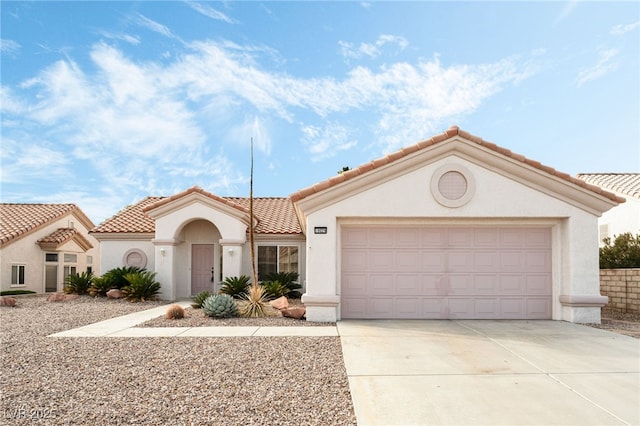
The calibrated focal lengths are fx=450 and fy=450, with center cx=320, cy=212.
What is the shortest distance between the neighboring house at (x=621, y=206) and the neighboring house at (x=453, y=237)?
9.08 meters

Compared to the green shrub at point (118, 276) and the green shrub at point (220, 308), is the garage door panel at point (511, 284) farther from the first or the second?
the green shrub at point (118, 276)

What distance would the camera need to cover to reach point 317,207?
11086 mm

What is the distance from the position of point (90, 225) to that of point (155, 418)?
29.3 metres

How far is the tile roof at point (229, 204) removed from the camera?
17766 millimetres

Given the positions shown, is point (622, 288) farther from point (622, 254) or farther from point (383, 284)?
point (383, 284)

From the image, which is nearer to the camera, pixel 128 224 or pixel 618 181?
pixel 128 224

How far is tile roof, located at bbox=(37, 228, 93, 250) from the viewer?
24391mm

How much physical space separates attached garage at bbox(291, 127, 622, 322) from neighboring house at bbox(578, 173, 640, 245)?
9.10 metres

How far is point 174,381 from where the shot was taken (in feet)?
19.9

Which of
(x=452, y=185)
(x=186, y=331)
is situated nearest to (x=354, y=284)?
(x=452, y=185)

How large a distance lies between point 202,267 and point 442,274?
36.6 ft

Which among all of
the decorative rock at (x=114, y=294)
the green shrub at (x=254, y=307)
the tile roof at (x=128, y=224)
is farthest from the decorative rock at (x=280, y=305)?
the tile roof at (x=128, y=224)

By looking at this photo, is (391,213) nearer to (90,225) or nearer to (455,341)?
(455,341)

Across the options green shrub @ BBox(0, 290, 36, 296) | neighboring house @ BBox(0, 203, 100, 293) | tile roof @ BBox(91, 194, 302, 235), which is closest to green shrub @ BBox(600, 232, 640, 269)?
tile roof @ BBox(91, 194, 302, 235)
